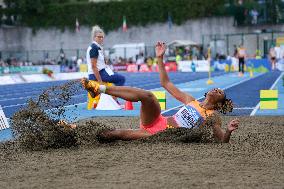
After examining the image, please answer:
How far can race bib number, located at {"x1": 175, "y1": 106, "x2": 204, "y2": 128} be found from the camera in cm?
837

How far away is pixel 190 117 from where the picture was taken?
330 inches

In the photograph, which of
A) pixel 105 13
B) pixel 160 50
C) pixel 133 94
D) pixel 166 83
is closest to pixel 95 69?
pixel 166 83

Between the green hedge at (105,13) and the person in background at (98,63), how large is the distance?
177 ft

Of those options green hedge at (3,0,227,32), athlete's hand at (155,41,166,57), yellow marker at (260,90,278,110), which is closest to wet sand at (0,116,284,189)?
athlete's hand at (155,41,166,57)

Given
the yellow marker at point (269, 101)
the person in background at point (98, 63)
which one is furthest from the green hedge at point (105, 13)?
the person in background at point (98, 63)

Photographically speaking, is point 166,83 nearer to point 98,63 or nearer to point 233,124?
point 233,124

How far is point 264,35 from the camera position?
197 ft

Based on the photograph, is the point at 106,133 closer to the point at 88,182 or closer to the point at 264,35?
the point at 88,182

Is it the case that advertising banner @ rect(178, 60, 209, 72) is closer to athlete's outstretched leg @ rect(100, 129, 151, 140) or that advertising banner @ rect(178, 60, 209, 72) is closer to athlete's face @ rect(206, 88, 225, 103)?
athlete's face @ rect(206, 88, 225, 103)

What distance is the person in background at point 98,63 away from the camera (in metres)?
13.6

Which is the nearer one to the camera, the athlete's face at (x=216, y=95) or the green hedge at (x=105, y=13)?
the athlete's face at (x=216, y=95)

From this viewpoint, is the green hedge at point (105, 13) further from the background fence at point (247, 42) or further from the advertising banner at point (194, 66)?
the advertising banner at point (194, 66)

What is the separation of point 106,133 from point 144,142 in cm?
53

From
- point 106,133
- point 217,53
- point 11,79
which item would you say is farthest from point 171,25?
point 106,133
